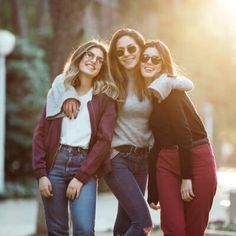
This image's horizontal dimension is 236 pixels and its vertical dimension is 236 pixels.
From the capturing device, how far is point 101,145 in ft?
16.1

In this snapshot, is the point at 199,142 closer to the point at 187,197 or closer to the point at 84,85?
the point at 187,197

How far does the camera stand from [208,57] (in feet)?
81.7

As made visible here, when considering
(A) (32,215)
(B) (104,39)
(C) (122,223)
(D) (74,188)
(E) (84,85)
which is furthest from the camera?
(B) (104,39)

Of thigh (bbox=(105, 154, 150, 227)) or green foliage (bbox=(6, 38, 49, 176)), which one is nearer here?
thigh (bbox=(105, 154, 150, 227))

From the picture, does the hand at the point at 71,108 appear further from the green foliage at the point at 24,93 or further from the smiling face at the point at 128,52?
the green foliage at the point at 24,93

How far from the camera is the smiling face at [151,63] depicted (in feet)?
16.7

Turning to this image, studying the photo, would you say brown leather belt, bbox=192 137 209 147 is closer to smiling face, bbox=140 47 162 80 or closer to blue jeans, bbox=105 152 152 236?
blue jeans, bbox=105 152 152 236

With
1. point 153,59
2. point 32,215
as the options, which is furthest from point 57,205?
point 32,215

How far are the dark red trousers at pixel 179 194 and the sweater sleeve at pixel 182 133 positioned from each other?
75 millimetres

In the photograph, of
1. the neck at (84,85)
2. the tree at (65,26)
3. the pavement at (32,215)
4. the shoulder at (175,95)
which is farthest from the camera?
the pavement at (32,215)

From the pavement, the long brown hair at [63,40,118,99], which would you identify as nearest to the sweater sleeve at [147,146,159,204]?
the long brown hair at [63,40,118,99]

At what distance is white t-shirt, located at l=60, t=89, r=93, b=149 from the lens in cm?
491

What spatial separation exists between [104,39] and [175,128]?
10.8m

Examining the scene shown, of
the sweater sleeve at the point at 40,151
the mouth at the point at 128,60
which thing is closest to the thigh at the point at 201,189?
the mouth at the point at 128,60
